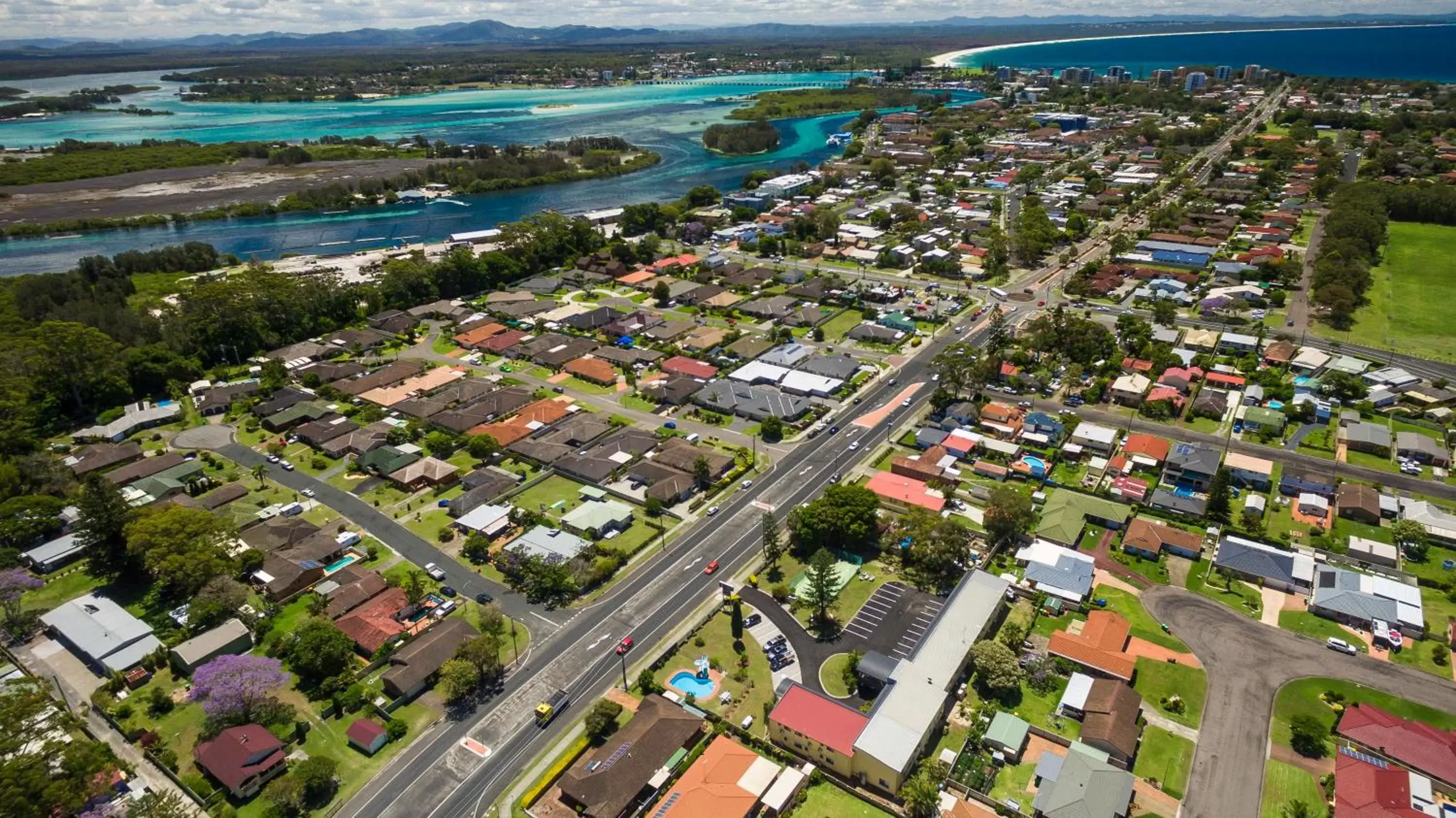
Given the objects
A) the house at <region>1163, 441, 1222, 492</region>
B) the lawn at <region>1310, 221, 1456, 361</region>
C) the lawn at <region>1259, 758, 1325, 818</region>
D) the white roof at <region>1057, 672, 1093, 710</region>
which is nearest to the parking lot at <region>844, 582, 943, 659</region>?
the white roof at <region>1057, 672, 1093, 710</region>

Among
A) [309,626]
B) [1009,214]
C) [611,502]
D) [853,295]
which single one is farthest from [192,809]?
[1009,214]

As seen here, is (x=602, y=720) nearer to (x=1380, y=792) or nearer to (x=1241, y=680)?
(x=1241, y=680)

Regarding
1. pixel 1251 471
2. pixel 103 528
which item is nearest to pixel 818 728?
pixel 1251 471

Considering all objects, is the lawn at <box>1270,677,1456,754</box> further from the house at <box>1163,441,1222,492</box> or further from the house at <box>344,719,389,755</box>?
the house at <box>344,719,389,755</box>

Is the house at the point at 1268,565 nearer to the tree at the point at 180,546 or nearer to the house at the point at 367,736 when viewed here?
the house at the point at 367,736

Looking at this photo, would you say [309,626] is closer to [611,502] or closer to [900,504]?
[611,502]

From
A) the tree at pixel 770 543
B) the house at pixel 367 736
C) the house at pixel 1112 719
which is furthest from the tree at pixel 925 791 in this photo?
the house at pixel 367 736

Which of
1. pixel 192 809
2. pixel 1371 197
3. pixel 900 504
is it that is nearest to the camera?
pixel 192 809
